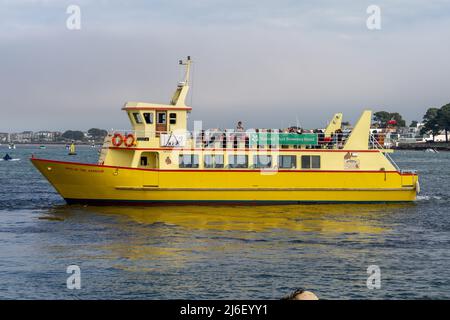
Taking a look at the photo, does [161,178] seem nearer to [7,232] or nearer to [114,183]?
[114,183]

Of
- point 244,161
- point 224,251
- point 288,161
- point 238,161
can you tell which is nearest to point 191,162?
point 238,161

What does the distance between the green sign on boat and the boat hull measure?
1847mm

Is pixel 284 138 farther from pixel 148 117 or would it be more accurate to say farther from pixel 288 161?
pixel 148 117

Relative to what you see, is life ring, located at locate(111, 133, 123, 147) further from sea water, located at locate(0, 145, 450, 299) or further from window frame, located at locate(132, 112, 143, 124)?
sea water, located at locate(0, 145, 450, 299)

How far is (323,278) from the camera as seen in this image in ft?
62.9

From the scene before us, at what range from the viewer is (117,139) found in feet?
119

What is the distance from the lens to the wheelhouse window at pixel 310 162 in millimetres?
36938

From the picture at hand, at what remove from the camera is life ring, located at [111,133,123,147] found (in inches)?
1422

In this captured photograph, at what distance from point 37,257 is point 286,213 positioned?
15.1 m

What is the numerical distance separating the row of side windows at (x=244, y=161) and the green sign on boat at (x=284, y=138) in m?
0.89

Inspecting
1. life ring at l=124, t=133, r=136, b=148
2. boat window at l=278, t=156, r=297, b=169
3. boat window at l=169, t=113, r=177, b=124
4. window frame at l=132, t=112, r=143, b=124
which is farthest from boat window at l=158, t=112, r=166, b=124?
boat window at l=278, t=156, r=297, b=169
